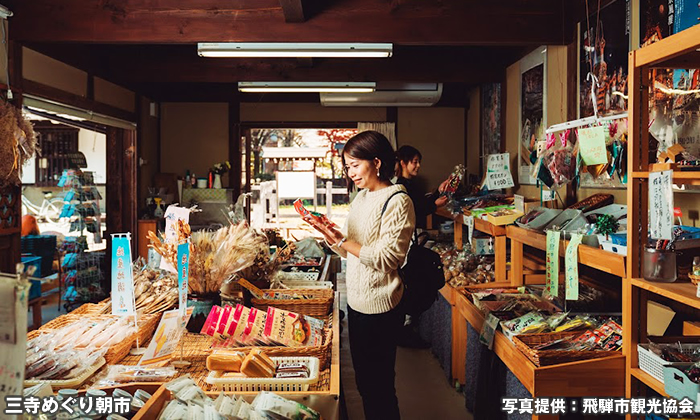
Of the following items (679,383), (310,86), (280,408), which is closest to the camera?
(280,408)

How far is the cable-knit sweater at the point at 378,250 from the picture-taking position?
212 cm

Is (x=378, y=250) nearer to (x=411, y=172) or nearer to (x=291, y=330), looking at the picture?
(x=291, y=330)

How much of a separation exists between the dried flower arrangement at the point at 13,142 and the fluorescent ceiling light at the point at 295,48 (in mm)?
1389

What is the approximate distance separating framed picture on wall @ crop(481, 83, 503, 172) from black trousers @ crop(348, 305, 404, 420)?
3.94 m

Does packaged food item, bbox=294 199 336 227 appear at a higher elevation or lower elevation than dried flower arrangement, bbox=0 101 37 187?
lower

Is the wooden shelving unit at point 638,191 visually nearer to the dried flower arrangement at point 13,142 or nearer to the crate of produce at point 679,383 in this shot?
the crate of produce at point 679,383

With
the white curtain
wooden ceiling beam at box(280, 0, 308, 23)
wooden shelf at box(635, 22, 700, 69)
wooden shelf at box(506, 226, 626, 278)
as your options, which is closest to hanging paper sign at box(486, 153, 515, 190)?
wooden shelf at box(506, 226, 626, 278)

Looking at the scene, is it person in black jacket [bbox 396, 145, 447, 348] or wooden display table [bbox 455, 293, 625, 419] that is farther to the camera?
person in black jacket [bbox 396, 145, 447, 348]

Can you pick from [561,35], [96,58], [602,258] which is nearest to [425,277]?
[602,258]

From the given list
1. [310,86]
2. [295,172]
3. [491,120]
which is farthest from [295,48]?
[295,172]

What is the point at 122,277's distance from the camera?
6.34ft

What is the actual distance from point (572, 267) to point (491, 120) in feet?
14.1

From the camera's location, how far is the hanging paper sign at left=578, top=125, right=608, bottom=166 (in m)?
2.27

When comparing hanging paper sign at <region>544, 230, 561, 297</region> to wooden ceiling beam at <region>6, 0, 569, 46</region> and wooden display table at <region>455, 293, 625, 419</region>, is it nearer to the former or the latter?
wooden display table at <region>455, 293, 625, 419</region>
